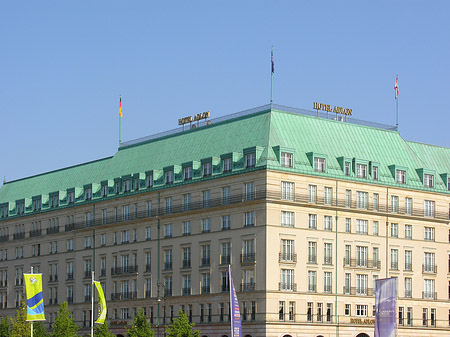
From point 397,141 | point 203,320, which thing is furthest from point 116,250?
point 397,141

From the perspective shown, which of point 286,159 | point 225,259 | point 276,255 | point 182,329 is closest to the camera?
point 182,329

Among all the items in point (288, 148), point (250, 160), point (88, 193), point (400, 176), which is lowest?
point (88, 193)

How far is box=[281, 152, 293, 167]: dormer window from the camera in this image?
4712 inches

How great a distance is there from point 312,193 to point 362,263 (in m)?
10.5

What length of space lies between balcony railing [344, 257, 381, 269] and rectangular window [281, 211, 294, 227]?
27.5 feet

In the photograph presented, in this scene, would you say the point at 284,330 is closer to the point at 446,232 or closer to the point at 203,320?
the point at 203,320

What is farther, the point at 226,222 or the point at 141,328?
the point at 226,222

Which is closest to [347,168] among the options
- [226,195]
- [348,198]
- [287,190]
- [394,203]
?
[348,198]

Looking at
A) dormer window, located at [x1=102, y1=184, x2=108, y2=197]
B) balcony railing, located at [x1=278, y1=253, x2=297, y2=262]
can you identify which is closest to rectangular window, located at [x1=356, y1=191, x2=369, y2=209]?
balcony railing, located at [x1=278, y1=253, x2=297, y2=262]

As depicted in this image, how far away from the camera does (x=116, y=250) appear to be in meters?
140

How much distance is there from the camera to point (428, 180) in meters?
132

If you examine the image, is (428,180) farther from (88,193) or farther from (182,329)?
(88,193)

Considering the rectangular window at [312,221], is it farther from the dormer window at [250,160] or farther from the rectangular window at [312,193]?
the dormer window at [250,160]

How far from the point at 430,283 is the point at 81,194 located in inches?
1907
